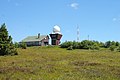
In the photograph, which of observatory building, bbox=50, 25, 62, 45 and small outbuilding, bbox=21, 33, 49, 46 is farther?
small outbuilding, bbox=21, 33, 49, 46

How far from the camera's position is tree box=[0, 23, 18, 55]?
5528cm

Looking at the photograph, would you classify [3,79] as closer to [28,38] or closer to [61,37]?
[61,37]

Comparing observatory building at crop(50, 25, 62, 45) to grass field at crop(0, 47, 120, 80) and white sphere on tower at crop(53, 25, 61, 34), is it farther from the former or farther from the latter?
grass field at crop(0, 47, 120, 80)

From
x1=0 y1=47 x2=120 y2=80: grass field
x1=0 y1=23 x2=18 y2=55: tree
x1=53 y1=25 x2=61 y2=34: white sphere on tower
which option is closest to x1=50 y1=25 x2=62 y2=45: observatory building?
x1=53 y1=25 x2=61 y2=34: white sphere on tower

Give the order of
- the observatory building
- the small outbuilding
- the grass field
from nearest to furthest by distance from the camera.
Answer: the grass field
the observatory building
the small outbuilding

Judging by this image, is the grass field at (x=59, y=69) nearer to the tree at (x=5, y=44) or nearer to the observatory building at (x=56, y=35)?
the tree at (x=5, y=44)

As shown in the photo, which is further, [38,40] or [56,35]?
[38,40]

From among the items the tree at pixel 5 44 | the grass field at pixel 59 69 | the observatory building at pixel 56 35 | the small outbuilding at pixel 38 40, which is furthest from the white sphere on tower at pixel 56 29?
the grass field at pixel 59 69

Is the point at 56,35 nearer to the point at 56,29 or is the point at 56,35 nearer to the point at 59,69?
the point at 56,29

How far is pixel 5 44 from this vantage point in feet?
182

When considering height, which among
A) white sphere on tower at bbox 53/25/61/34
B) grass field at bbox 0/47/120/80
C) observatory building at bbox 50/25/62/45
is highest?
white sphere on tower at bbox 53/25/61/34

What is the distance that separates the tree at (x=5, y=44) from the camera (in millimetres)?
55275

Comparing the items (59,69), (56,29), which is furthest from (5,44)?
(56,29)

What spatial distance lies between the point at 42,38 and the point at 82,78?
306 feet
